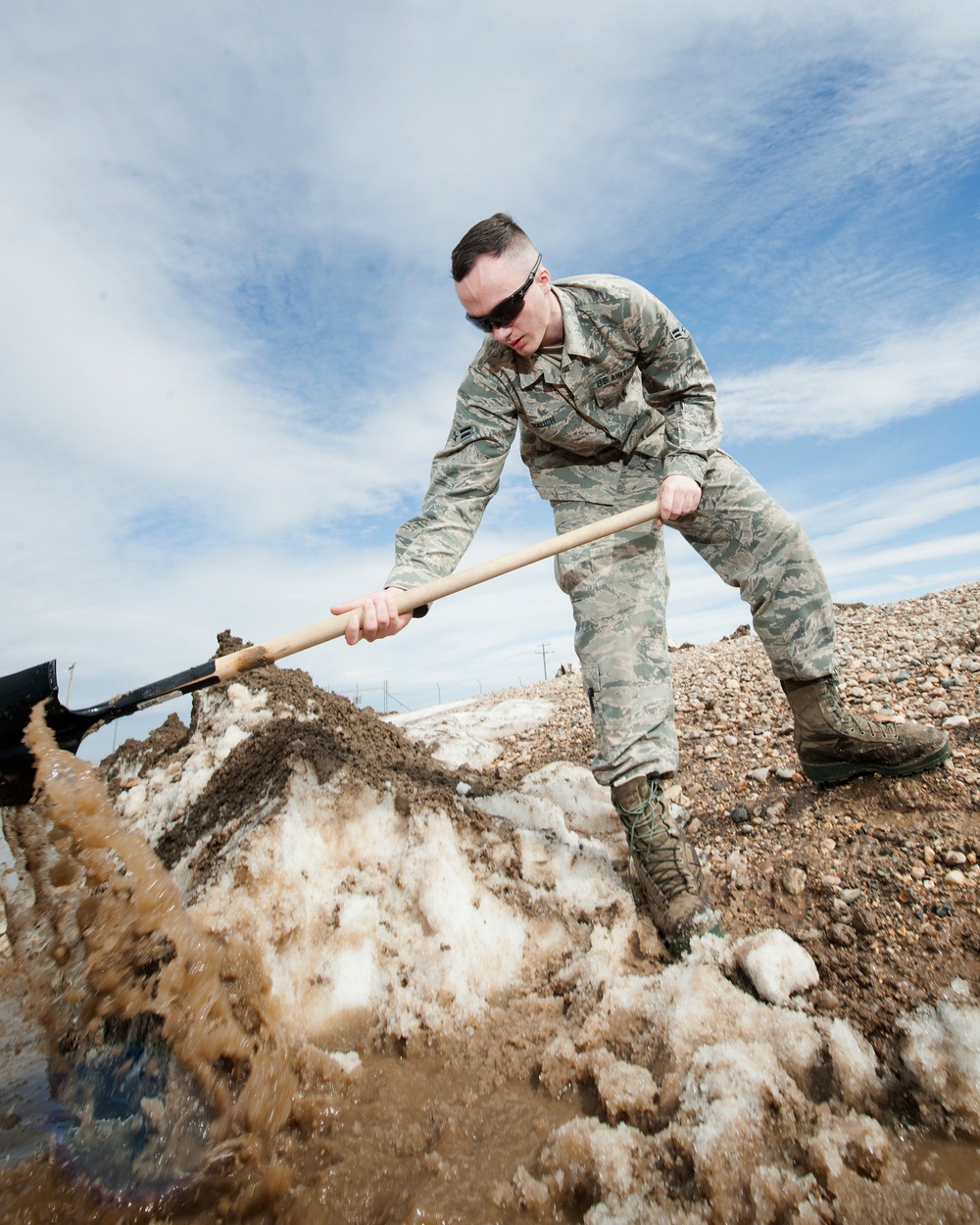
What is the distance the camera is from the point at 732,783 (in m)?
3.38

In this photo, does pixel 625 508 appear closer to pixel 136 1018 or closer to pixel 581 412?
pixel 581 412

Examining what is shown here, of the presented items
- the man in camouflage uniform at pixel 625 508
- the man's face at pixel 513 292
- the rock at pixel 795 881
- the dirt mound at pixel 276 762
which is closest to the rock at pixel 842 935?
the rock at pixel 795 881

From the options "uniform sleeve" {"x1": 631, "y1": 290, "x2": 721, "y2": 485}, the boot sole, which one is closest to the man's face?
"uniform sleeve" {"x1": 631, "y1": 290, "x2": 721, "y2": 485}

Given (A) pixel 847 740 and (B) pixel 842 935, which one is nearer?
(B) pixel 842 935

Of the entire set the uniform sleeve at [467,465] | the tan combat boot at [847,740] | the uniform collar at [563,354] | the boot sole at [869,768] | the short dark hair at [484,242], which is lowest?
the boot sole at [869,768]

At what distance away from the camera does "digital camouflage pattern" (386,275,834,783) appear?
2.86 metres

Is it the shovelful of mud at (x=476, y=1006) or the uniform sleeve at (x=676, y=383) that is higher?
the uniform sleeve at (x=676, y=383)

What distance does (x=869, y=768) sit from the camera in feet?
9.43

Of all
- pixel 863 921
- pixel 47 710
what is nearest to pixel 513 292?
pixel 47 710

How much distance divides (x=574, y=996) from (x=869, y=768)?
159 cm

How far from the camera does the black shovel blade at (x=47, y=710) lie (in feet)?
8.29

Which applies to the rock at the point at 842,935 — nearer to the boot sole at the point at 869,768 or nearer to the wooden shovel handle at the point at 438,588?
the boot sole at the point at 869,768

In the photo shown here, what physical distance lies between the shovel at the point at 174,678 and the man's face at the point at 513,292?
0.89 metres

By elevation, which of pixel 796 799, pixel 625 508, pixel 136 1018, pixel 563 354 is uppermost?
pixel 563 354
